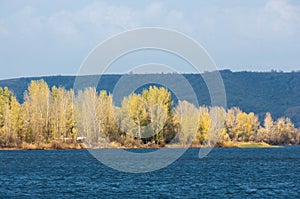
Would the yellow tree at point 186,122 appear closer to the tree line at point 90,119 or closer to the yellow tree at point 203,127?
the tree line at point 90,119

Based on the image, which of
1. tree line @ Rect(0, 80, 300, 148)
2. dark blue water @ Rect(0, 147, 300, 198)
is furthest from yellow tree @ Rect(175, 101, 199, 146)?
dark blue water @ Rect(0, 147, 300, 198)

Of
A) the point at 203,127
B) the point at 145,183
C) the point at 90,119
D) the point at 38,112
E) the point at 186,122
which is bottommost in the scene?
the point at 145,183

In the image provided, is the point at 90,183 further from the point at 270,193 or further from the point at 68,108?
the point at 68,108

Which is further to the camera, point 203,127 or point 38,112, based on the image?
point 203,127

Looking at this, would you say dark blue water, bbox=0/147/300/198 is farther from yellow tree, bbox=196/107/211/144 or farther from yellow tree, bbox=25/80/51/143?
yellow tree, bbox=196/107/211/144

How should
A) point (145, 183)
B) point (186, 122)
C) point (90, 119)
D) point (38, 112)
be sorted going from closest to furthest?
point (145, 183), point (90, 119), point (38, 112), point (186, 122)

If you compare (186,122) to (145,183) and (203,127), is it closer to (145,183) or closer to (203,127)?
(203,127)

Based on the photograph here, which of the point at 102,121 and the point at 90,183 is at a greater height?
the point at 102,121

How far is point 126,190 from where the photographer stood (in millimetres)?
49156

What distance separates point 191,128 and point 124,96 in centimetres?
1462

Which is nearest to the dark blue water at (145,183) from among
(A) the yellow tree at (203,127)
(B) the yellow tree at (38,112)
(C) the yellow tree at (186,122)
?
(B) the yellow tree at (38,112)

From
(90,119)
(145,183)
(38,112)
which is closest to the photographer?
(145,183)

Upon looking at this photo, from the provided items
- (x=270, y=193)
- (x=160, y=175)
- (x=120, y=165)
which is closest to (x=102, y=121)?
(x=120, y=165)

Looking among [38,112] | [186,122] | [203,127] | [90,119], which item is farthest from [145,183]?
[203,127]
